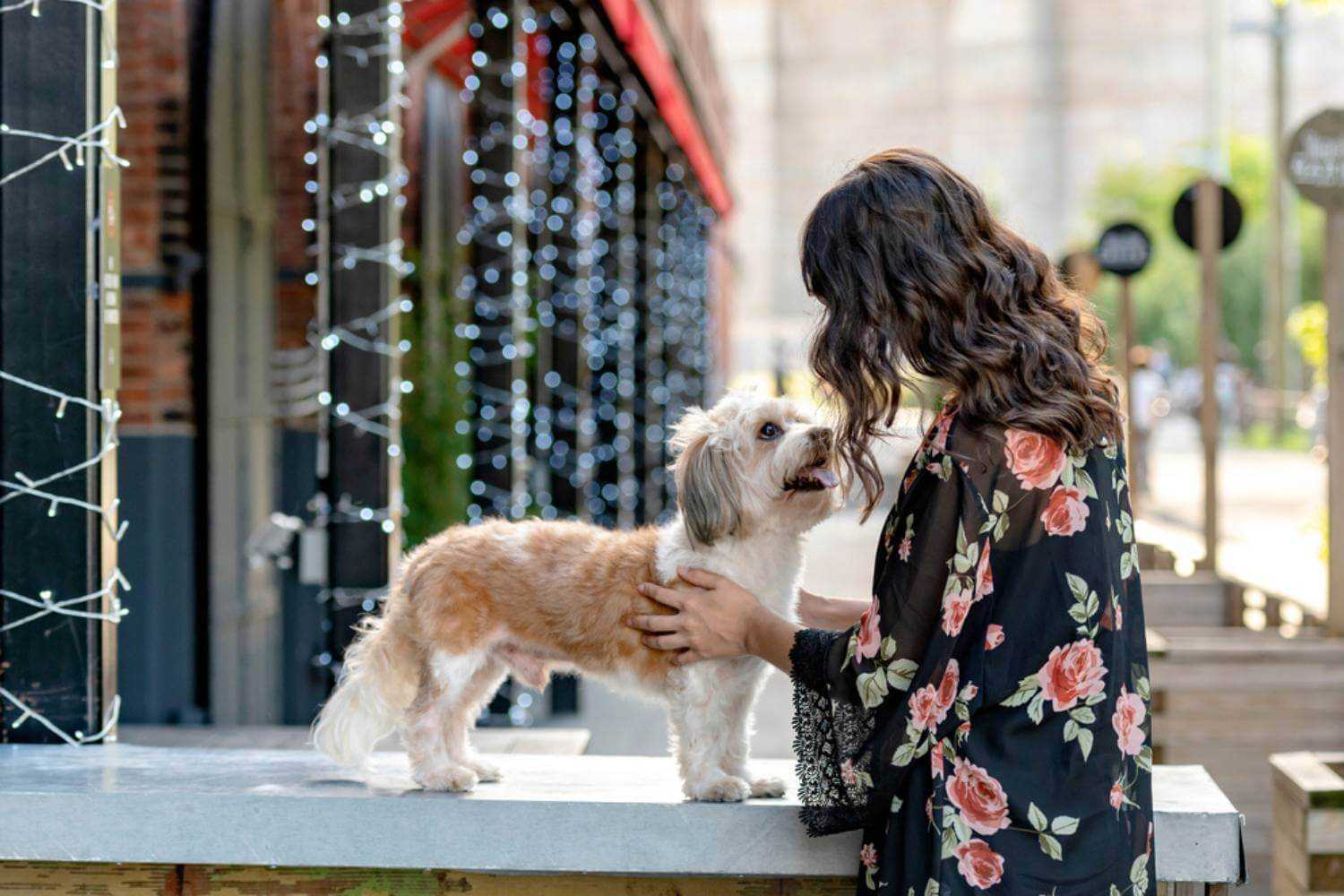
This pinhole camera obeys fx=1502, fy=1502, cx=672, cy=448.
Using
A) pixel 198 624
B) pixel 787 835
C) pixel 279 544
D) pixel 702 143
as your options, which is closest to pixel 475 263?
pixel 279 544

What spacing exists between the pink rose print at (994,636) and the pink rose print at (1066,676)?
0.08m

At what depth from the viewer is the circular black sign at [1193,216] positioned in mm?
9758

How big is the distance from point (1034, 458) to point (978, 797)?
539 mm

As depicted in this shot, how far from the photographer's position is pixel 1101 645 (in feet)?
7.77

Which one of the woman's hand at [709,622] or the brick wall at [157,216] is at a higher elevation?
the brick wall at [157,216]

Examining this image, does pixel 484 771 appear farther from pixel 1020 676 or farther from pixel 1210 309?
pixel 1210 309

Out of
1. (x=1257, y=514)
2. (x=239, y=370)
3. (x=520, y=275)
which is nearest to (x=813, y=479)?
(x=520, y=275)

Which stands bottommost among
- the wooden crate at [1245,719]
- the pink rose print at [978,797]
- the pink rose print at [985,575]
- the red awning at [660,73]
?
the wooden crate at [1245,719]

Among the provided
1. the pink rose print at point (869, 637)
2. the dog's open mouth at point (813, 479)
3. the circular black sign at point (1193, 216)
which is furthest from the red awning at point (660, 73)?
the pink rose print at point (869, 637)

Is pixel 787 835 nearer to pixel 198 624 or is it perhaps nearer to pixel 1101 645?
pixel 1101 645

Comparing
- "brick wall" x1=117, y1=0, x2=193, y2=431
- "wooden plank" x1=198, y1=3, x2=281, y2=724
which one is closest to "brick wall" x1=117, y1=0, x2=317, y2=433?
"brick wall" x1=117, y1=0, x2=193, y2=431

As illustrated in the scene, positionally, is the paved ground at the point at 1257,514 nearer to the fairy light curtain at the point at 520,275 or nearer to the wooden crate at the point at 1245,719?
the wooden crate at the point at 1245,719

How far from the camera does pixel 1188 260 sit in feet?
220

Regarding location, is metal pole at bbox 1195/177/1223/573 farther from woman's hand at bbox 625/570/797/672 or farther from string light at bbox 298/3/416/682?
woman's hand at bbox 625/570/797/672
